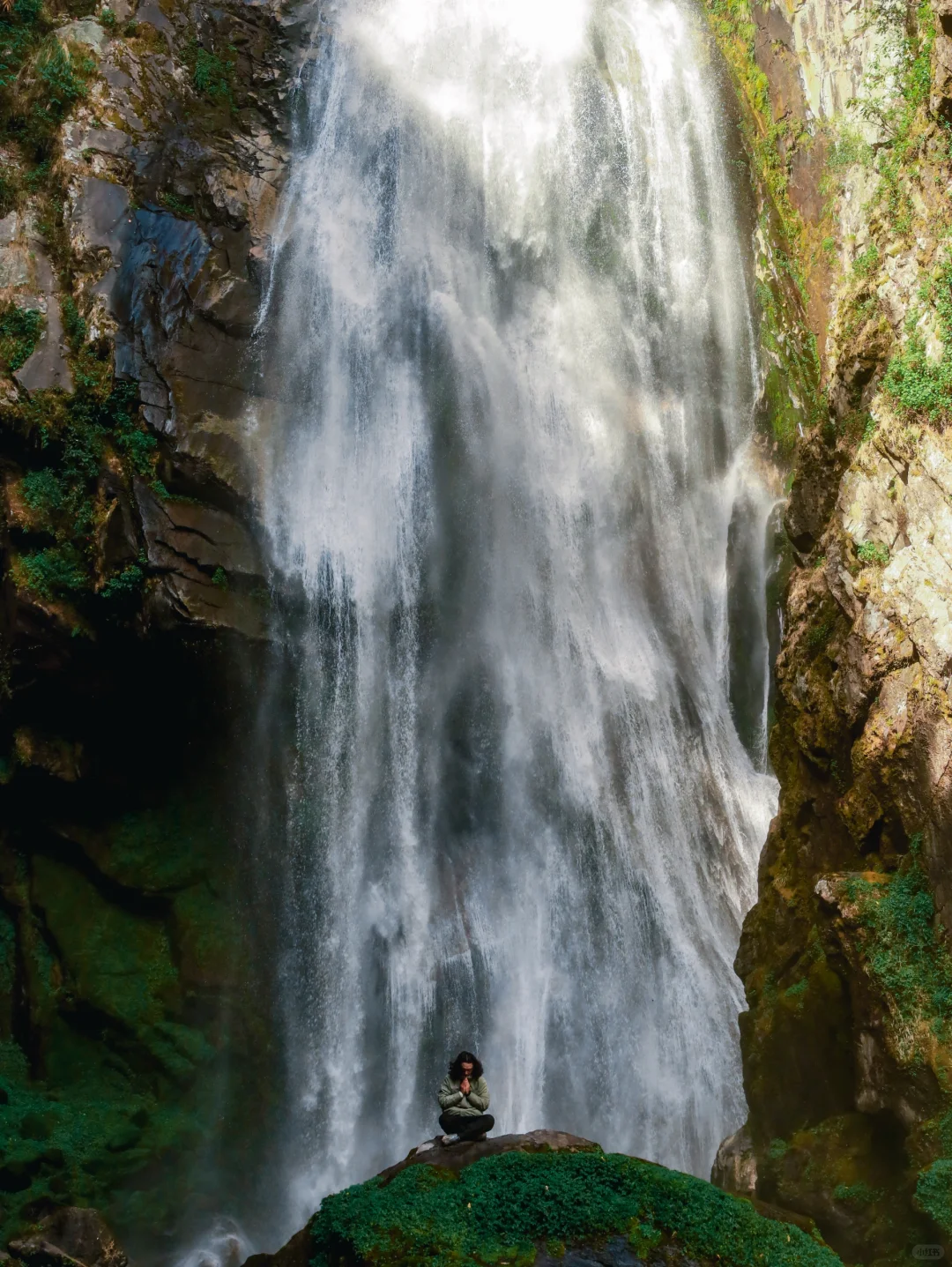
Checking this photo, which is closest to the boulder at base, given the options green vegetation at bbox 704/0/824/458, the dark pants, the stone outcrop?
the dark pants

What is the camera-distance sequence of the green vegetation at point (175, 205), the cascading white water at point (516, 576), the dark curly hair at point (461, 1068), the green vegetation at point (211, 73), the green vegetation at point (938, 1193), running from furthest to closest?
the green vegetation at point (211, 73)
the green vegetation at point (175, 205)
the cascading white water at point (516, 576)
the dark curly hair at point (461, 1068)
the green vegetation at point (938, 1193)

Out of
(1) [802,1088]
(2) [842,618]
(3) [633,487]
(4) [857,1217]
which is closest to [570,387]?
(3) [633,487]

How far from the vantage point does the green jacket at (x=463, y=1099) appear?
720 centimetres

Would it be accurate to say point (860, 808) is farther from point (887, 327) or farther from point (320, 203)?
point (320, 203)

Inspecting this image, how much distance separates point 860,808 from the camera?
8.66 metres

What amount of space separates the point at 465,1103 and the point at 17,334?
11.5m

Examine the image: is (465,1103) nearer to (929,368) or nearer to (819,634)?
(819,634)

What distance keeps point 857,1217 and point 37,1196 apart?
853 cm

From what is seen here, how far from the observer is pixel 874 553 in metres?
9.04

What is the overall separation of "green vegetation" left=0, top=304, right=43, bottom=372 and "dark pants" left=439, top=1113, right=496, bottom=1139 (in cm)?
1104

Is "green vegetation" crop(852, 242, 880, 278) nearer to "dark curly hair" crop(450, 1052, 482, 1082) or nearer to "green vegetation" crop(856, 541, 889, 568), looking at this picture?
"green vegetation" crop(856, 541, 889, 568)

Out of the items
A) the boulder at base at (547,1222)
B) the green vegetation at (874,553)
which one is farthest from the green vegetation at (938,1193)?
the green vegetation at (874,553)

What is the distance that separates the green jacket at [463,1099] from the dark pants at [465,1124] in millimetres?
19

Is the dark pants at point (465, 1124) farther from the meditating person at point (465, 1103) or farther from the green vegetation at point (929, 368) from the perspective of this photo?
the green vegetation at point (929, 368)
